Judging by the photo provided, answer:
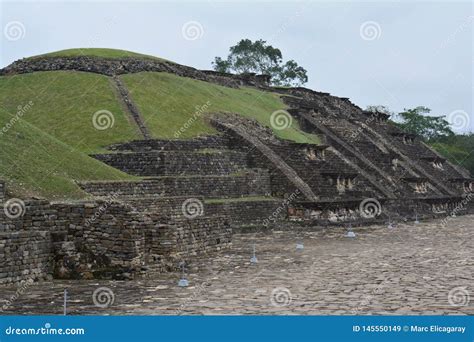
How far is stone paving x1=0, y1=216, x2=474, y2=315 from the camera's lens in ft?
29.3

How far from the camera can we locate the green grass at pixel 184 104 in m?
26.5

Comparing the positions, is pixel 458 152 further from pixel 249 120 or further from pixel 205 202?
pixel 205 202

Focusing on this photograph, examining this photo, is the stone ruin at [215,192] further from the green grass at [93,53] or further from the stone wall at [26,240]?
the green grass at [93,53]

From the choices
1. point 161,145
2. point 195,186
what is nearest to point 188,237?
point 195,186

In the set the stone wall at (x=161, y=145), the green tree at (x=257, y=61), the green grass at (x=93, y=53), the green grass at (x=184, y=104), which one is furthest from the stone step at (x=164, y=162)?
the green tree at (x=257, y=61)

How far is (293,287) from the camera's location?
1090 cm

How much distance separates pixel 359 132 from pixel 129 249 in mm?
31286

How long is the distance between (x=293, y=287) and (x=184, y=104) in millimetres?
19343

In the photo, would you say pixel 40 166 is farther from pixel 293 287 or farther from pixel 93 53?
pixel 93 53

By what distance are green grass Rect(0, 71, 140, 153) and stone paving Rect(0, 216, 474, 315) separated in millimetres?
9824

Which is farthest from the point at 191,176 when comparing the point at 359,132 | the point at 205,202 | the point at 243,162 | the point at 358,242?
the point at 359,132

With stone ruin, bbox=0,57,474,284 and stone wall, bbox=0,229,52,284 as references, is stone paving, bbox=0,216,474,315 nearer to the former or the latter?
stone wall, bbox=0,229,52,284

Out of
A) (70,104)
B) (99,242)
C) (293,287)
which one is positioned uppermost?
(70,104)

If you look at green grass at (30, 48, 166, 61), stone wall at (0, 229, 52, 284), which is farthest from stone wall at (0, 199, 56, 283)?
green grass at (30, 48, 166, 61)
